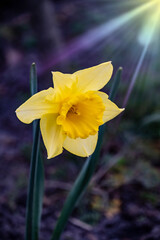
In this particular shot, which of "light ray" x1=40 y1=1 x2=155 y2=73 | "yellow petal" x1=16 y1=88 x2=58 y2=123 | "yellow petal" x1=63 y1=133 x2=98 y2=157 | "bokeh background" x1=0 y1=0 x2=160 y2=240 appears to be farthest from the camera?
"light ray" x1=40 y1=1 x2=155 y2=73

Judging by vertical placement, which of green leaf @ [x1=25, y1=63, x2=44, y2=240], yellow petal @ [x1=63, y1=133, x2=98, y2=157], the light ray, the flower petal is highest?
the light ray

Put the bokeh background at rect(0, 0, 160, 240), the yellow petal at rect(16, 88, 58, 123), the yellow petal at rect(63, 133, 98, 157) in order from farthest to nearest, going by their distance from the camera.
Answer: the bokeh background at rect(0, 0, 160, 240) → the yellow petal at rect(63, 133, 98, 157) → the yellow petal at rect(16, 88, 58, 123)

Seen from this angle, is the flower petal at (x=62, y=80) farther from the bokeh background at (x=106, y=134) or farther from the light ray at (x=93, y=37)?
the light ray at (x=93, y=37)

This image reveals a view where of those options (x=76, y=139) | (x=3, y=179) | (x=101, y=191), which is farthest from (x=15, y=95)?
(x=76, y=139)

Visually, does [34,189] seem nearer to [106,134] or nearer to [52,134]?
[52,134]

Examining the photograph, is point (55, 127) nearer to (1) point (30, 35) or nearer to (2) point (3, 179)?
(2) point (3, 179)

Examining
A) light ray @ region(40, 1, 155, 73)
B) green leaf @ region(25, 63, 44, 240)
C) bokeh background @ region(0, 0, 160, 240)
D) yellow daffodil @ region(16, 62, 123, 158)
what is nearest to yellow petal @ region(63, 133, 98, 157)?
yellow daffodil @ region(16, 62, 123, 158)

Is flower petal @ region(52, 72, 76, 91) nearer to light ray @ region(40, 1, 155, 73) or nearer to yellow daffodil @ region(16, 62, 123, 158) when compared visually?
yellow daffodil @ region(16, 62, 123, 158)

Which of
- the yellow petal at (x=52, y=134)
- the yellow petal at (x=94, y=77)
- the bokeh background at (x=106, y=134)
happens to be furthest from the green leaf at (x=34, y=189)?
the bokeh background at (x=106, y=134)
